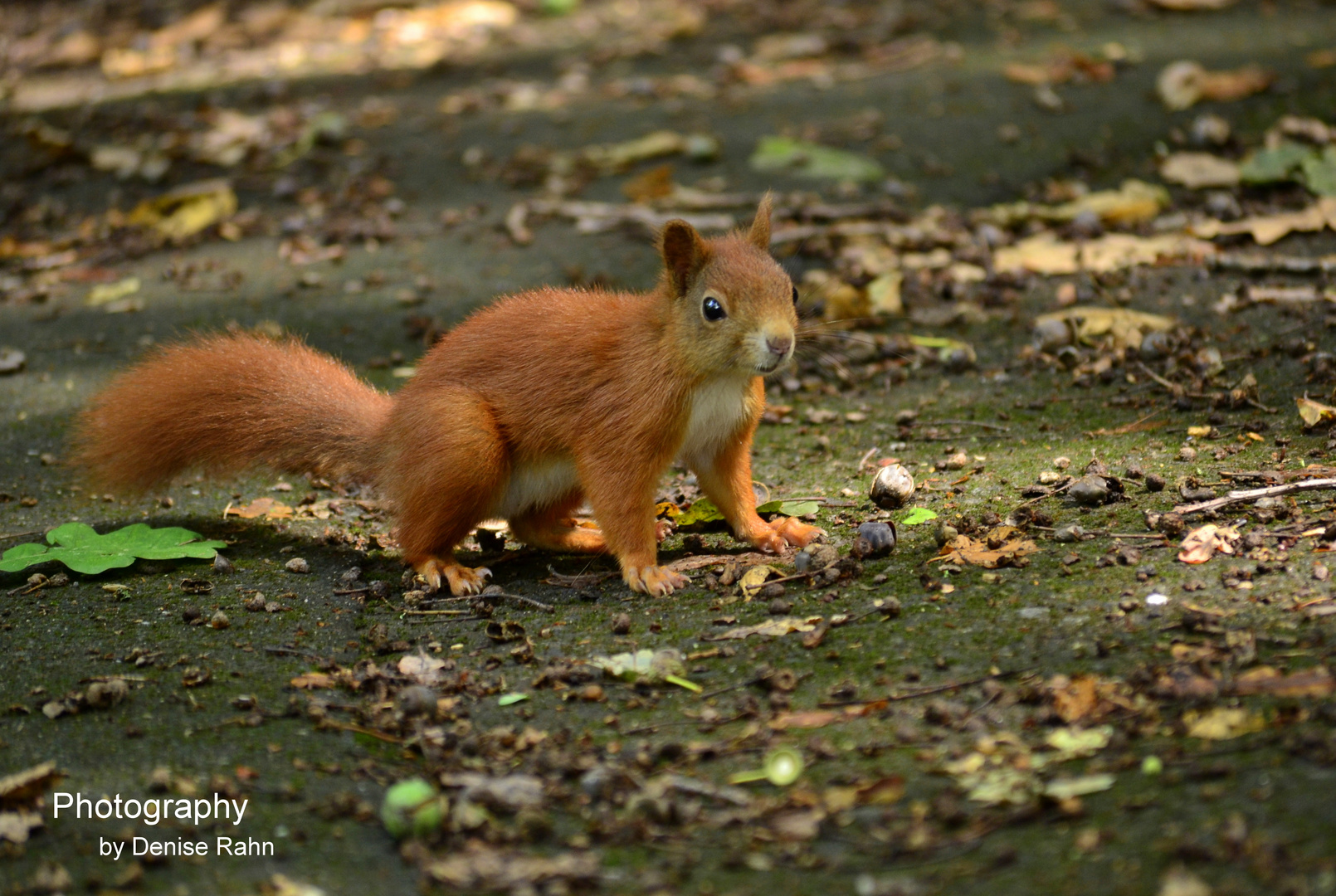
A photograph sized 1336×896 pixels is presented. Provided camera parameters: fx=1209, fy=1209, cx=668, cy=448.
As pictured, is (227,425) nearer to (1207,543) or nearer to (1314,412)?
(1207,543)

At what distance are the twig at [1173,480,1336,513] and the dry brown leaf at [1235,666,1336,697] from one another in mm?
806

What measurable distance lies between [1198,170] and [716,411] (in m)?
3.39

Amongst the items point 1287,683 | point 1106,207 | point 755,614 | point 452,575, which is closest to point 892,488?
point 755,614

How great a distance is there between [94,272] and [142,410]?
2.49 meters

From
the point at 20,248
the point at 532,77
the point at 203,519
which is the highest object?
the point at 532,77

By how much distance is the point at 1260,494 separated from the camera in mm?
A: 3021

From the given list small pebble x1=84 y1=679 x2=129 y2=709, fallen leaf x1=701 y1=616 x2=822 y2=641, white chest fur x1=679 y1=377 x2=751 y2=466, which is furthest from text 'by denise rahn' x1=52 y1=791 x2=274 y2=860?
white chest fur x1=679 y1=377 x2=751 y2=466

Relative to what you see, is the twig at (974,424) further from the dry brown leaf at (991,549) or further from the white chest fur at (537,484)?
the white chest fur at (537,484)

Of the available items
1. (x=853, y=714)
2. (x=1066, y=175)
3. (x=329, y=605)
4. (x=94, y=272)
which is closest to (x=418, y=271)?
(x=94, y=272)

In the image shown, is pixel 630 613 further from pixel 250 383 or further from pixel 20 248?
pixel 20 248

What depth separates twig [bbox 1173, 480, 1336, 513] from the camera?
3023 millimetres

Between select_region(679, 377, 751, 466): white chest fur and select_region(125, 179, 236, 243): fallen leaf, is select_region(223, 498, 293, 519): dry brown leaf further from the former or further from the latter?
select_region(125, 179, 236, 243): fallen leaf

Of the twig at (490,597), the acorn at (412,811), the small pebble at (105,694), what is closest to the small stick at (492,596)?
the twig at (490,597)

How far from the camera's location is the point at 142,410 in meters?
3.69
